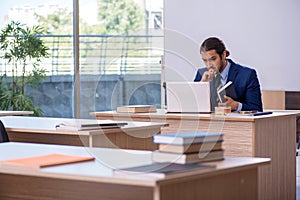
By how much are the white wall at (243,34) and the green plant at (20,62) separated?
A: 1.77m

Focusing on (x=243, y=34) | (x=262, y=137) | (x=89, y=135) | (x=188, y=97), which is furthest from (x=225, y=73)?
(x=243, y=34)

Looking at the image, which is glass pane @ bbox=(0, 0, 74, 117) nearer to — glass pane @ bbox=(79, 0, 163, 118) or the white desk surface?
glass pane @ bbox=(79, 0, 163, 118)

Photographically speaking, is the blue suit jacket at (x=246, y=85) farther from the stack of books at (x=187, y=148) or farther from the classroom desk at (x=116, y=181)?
the stack of books at (x=187, y=148)

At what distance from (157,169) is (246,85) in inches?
127

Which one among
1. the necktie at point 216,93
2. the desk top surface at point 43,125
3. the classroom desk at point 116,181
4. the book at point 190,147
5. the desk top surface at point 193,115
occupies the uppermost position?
the necktie at point 216,93

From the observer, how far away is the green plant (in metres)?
8.70

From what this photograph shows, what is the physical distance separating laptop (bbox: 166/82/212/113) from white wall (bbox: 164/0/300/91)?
2859mm

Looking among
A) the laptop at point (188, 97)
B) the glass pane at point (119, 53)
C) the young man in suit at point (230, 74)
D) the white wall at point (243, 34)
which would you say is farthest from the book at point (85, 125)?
the glass pane at point (119, 53)

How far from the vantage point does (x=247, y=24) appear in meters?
8.81

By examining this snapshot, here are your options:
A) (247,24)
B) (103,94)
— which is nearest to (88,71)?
(103,94)

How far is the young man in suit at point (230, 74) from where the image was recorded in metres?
6.11

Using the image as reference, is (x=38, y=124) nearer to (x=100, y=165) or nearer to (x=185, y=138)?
(x=100, y=165)

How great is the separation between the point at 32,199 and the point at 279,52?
5.26 meters

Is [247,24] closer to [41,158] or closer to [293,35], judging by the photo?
[293,35]
